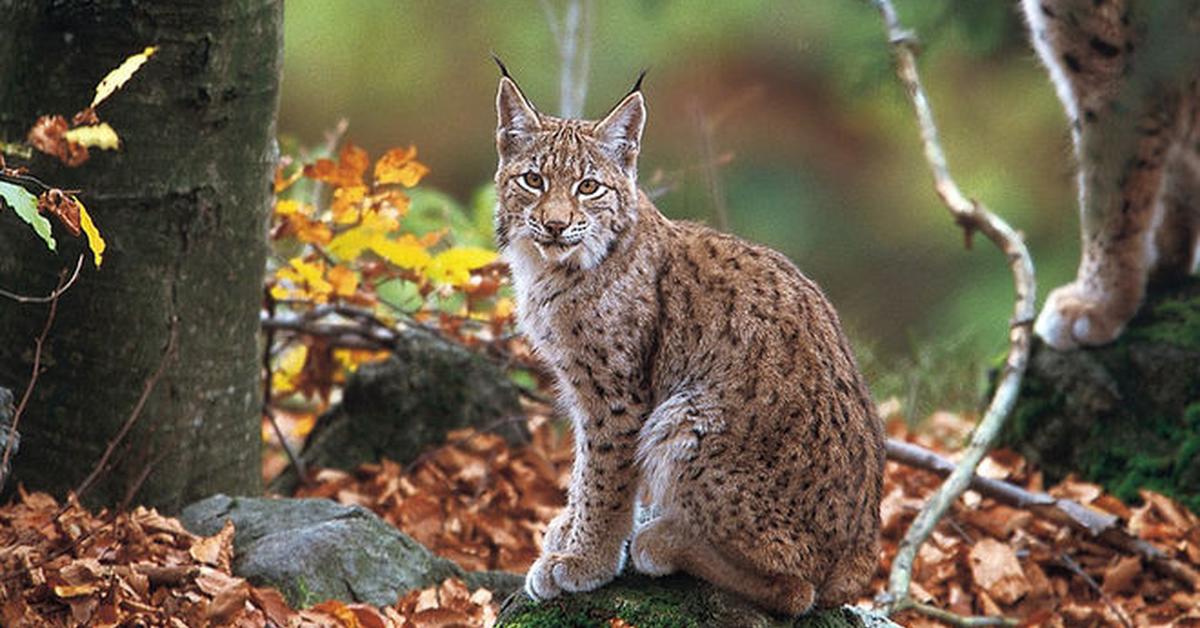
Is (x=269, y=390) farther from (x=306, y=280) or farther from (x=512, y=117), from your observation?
(x=512, y=117)

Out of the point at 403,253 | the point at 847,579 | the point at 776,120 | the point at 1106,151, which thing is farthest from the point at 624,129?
the point at 776,120

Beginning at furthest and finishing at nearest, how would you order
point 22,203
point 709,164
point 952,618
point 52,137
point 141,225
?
point 709,164 < point 952,618 < point 141,225 < point 52,137 < point 22,203

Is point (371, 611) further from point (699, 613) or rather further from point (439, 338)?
point (439, 338)

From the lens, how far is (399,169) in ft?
16.9

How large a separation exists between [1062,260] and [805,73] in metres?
1.90

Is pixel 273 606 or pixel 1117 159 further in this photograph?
pixel 1117 159

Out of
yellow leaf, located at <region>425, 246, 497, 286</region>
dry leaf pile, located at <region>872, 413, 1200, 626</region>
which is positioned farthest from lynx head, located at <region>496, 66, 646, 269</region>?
dry leaf pile, located at <region>872, 413, 1200, 626</region>

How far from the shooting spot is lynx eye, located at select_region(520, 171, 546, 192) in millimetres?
3879

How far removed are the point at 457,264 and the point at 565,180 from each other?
62.6 inches

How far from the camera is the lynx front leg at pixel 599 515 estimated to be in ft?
12.4

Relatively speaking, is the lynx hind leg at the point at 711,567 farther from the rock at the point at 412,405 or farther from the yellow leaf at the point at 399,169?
the rock at the point at 412,405

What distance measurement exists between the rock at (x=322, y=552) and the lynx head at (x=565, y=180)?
0.96 meters

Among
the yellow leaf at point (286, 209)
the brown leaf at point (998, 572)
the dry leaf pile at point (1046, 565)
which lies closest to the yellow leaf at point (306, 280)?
the yellow leaf at point (286, 209)

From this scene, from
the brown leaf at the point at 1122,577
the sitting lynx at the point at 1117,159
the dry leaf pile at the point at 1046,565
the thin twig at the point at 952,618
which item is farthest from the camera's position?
the sitting lynx at the point at 1117,159
